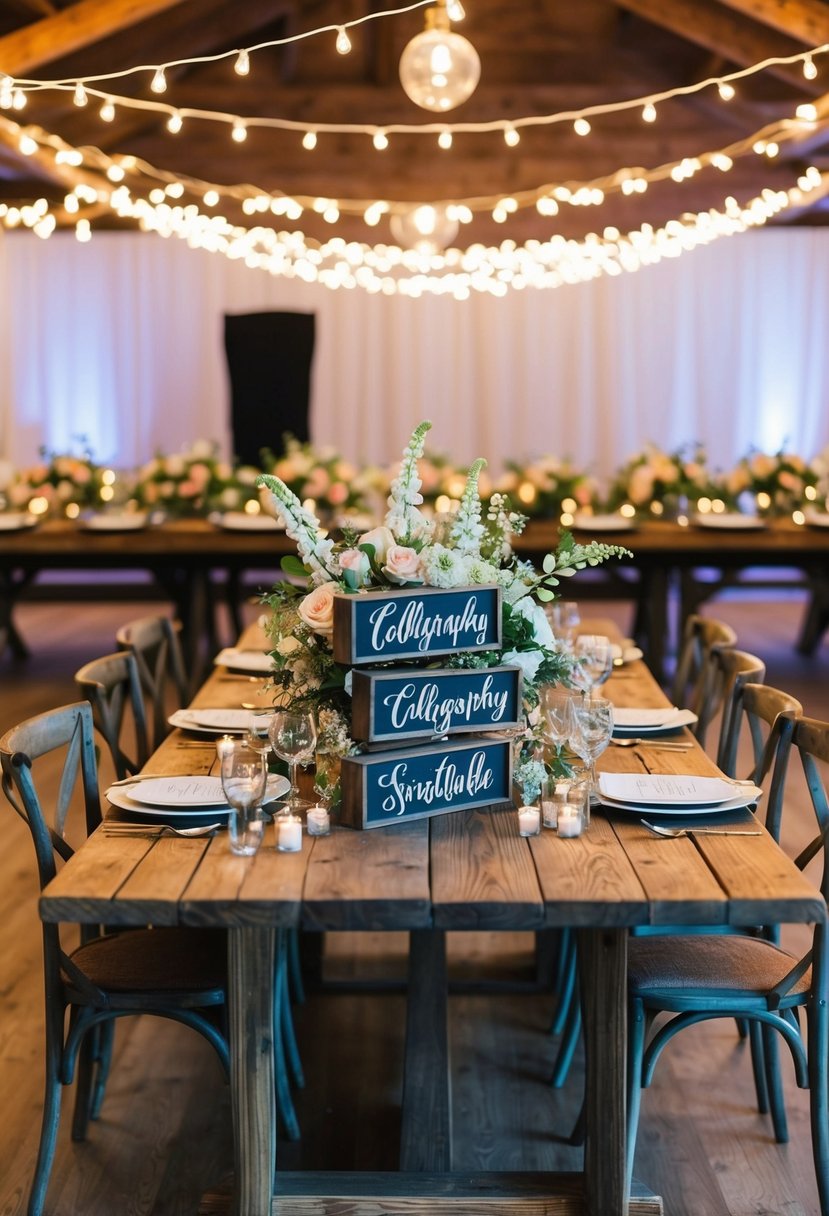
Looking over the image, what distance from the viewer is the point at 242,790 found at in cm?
220

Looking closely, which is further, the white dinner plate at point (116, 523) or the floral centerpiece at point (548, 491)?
the floral centerpiece at point (548, 491)

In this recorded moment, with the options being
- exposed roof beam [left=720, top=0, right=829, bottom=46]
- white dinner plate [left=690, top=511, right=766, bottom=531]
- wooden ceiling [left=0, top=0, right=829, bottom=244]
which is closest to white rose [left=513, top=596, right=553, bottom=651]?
white dinner plate [left=690, top=511, right=766, bottom=531]

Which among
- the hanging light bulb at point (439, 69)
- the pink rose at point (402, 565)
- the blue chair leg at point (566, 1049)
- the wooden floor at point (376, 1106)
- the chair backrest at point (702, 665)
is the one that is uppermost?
the hanging light bulb at point (439, 69)

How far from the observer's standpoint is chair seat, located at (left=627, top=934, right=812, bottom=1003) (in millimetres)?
2408

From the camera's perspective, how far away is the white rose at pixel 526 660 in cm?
248

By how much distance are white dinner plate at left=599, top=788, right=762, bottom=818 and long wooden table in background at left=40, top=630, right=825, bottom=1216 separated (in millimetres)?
33

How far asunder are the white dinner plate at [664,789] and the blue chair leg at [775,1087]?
0.54m

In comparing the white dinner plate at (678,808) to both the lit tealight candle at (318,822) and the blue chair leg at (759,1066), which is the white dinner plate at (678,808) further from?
the blue chair leg at (759,1066)

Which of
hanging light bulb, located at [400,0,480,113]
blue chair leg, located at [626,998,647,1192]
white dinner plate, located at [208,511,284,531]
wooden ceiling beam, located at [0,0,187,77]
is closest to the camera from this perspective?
blue chair leg, located at [626,998,647,1192]

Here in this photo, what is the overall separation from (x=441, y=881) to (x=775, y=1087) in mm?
1101

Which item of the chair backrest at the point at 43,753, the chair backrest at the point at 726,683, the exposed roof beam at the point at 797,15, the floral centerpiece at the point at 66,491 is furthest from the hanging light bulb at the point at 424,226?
the chair backrest at the point at 43,753

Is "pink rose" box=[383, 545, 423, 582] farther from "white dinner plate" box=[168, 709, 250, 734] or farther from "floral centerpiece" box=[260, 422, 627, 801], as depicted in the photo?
"white dinner plate" box=[168, 709, 250, 734]

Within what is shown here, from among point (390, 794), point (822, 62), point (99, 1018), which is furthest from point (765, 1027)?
point (822, 62)

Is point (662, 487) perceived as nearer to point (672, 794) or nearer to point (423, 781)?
point (672, 794)
